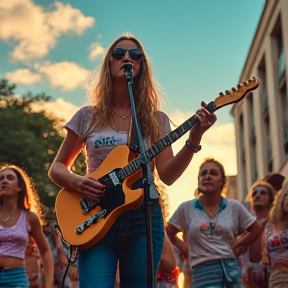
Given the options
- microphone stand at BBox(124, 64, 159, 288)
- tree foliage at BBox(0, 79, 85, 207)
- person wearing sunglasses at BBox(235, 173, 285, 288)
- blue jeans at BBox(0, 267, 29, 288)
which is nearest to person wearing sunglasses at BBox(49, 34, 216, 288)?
microphone stand at BBox(124, 64, 159, 288)

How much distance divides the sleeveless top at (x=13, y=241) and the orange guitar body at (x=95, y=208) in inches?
85.4

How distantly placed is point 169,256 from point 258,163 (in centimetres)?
2634

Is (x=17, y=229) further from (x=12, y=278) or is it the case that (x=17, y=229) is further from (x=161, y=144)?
(x=161, y=144)

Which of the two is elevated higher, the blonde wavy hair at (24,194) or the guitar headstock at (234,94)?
the blonde wavy hair at (24,194)

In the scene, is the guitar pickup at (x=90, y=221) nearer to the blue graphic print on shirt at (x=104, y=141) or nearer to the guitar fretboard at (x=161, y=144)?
the guitar fretboard at (x=161, y=144)

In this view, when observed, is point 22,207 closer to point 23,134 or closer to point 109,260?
point 109,260

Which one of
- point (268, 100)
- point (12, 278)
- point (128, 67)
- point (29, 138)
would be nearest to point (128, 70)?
point (128, 67)

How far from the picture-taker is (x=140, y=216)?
362 cm

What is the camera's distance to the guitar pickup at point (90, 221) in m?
3.63

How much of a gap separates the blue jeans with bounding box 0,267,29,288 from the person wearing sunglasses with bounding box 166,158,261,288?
5.46ft

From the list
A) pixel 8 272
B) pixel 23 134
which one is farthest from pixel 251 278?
pixel 23 134

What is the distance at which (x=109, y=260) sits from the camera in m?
3.59

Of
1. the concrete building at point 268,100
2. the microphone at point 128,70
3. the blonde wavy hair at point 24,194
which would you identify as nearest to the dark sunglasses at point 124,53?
the microphone at point 128,70

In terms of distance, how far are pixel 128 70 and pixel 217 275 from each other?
10.5 ft
